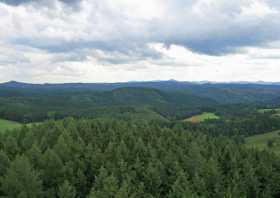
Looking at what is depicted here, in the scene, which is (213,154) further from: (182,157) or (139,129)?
(139,129)

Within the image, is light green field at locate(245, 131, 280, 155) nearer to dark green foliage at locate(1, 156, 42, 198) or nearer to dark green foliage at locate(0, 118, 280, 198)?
dark green foliage at locate(0, 118, 280, 198)

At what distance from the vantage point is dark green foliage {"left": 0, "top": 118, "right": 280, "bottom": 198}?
52.2 m

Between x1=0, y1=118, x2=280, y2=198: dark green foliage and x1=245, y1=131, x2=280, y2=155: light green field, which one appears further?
x1=245, y1=131, x2=280, y2=155: light green field

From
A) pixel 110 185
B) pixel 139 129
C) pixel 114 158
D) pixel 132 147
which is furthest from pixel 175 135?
pixel 110 185

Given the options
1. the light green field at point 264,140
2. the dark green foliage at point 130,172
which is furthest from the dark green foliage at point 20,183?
the light green field at point 264,140

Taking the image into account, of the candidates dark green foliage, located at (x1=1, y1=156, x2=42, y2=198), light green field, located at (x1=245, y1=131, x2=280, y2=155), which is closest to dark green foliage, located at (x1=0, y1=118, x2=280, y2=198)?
dark green foliage, located at (x1=1, y1=156, x2=42, y2=198)

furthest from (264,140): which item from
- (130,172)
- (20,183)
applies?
(20,183)

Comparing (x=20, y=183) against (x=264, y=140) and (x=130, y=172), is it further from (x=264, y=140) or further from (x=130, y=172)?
(x=264, y=140)

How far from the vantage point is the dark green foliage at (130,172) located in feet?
171

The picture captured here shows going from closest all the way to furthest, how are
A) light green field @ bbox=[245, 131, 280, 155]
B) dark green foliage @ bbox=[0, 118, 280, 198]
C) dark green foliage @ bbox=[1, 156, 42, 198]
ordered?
1. dark green foliage @ bbox=[1, 156, 42, 198]
2. dark green foliage @ bbox=[0, 118, 280, 198]
3. light green field @ bbox=[245, 131, 280, 155]

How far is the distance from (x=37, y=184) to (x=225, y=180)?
118ft

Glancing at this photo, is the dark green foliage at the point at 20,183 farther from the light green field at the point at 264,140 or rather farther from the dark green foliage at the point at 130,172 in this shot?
the light green field at the point at 264,140

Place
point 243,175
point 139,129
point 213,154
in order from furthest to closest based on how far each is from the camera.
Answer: point 139,129 < point 213,154 < point 243,175

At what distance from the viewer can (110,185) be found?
1980 inches
